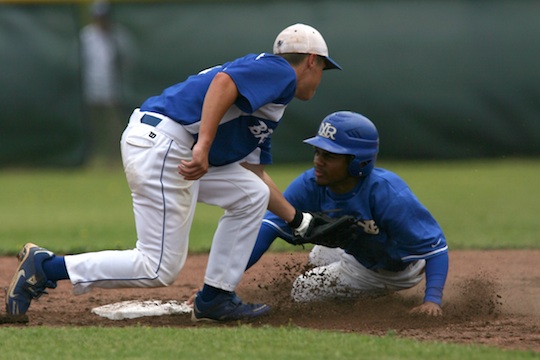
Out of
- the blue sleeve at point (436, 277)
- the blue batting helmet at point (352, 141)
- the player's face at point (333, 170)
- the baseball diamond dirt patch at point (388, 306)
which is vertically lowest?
the baseball diamond dirt patch at point (388, 306)

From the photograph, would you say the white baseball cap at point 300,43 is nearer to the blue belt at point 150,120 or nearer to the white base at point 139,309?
the blue belt at point 150,120

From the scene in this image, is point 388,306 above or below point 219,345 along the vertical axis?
below

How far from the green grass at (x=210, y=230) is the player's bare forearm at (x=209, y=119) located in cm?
72

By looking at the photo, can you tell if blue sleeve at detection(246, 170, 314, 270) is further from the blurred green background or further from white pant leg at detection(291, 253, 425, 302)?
the blurred green background

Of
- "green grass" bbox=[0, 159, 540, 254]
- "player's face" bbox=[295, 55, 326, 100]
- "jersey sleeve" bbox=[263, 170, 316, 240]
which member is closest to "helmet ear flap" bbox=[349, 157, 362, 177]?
"jersey sleeve" bbox=[263, 170, 316, 240]

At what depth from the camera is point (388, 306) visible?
17.4 feet

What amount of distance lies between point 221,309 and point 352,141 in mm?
1101

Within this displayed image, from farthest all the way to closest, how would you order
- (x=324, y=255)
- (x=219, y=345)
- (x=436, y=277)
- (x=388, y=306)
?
(x=324, y=255)
(x=388, y=306)
(x=436, y=277)
(x=219, y=345)

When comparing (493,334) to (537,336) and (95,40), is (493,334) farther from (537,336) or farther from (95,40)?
(95,40)

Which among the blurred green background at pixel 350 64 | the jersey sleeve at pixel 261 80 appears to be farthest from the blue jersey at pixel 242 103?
the blurred green background at pixel 350 64

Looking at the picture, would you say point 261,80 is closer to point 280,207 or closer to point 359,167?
point 280,207

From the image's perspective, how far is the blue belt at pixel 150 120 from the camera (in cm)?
468

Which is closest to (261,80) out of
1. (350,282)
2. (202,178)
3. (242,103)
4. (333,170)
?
(242,103)

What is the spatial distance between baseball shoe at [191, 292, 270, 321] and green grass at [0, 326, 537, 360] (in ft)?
1.21
